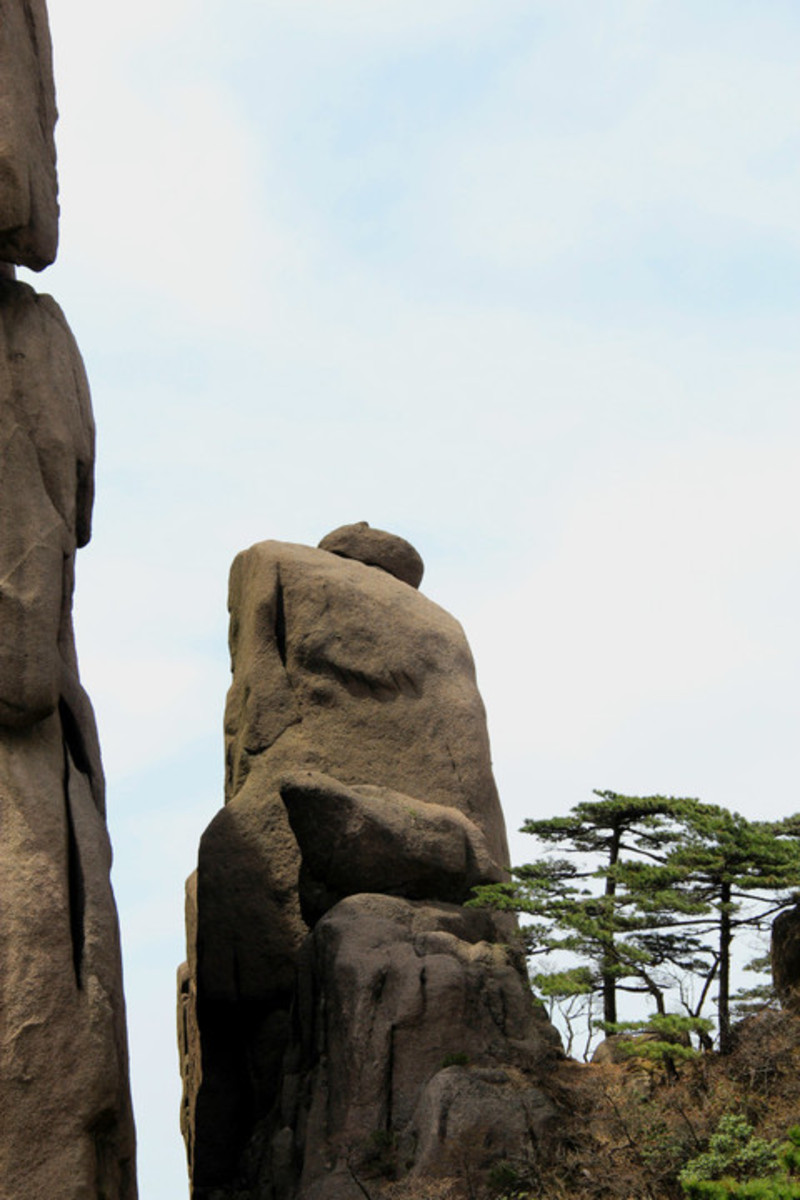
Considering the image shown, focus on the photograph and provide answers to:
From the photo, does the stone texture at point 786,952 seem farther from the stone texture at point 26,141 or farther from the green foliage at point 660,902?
the stone texture at point 26,141

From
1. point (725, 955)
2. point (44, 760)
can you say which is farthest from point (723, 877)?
point (44, 760)

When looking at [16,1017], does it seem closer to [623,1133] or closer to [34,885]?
[34,885]

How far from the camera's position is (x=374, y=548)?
98.6 feet

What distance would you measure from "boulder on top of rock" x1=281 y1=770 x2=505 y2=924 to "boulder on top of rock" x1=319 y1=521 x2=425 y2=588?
6228mm

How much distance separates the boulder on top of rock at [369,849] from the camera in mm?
23875

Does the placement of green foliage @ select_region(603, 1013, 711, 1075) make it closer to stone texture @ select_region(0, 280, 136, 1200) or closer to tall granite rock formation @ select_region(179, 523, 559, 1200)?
tall granite rock formation @ select_region(179, 523, 559, 1200)

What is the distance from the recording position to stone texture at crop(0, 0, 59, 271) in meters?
20.6

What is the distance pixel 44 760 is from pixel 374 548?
11419 millimetres

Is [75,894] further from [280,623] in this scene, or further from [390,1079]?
[280,623]

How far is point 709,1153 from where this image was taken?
762 inches

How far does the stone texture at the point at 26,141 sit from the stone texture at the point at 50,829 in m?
0.71

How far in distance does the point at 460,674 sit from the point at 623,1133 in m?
9.51

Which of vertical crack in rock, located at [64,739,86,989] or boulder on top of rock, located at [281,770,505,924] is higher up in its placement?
boulder on top of rock, located at [281,770,505,924]

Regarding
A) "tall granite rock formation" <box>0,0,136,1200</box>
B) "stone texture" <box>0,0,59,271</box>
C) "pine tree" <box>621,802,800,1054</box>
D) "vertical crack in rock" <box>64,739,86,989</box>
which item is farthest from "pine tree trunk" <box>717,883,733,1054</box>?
"stone texture" <box>0,0,59,271</box>
